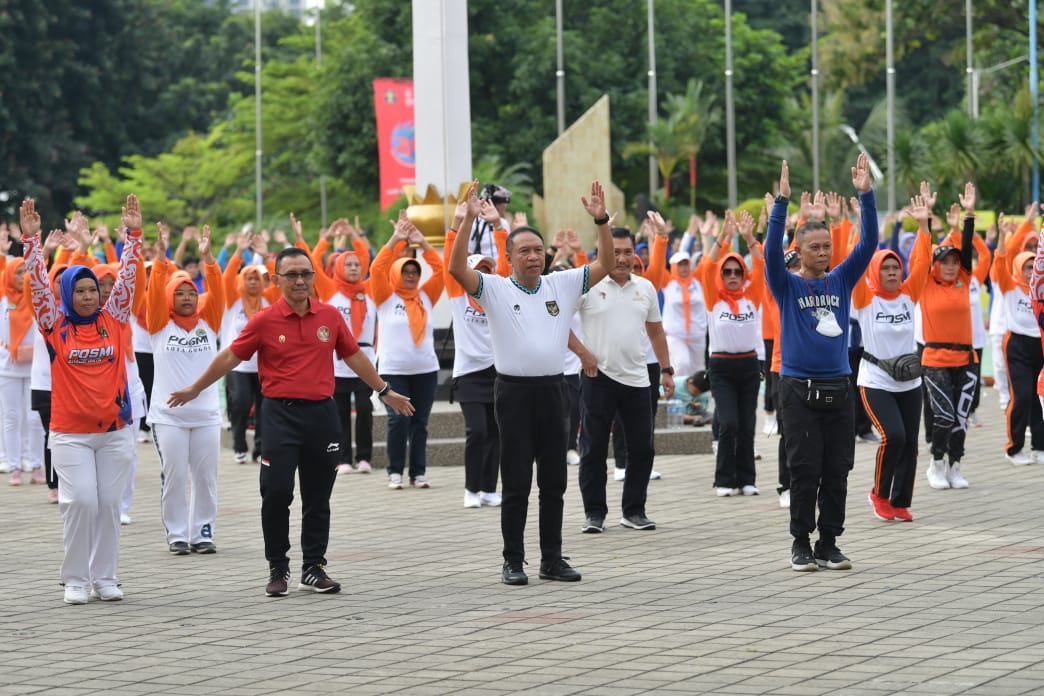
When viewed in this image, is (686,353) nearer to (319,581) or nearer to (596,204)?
(596,204)

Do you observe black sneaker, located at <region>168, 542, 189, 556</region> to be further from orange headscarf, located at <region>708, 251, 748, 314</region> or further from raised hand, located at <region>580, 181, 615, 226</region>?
orange headscarf, located at <region>708, 251, 748, 314</region>

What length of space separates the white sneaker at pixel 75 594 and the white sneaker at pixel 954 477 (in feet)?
22.9

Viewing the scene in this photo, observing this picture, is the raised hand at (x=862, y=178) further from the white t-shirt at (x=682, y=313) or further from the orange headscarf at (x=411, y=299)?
the white t-shirt at (x=682, y=313)

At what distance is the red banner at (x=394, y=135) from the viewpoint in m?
40.4

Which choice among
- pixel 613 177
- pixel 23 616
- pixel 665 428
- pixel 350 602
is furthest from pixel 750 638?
pixel 613 177

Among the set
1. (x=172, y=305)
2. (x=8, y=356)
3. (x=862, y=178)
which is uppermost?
(x=862, y=178)

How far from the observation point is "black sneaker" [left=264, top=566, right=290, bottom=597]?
9547 millimetres

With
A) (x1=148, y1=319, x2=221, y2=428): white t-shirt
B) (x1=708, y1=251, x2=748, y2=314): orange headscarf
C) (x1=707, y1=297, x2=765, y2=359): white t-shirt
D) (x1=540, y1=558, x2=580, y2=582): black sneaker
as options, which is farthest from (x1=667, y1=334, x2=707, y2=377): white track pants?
(x1=540, y1=558, x2=580, y2=582): black sneaker

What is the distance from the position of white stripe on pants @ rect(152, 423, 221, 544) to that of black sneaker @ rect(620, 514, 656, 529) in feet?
8.84

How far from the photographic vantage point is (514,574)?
32.0 ft

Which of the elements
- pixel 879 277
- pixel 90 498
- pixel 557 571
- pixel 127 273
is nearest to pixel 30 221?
pixel 127 273

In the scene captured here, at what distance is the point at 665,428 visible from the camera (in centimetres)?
1736

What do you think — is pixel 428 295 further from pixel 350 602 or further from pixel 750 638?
pixel 750 638

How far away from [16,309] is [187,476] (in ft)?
16.0
